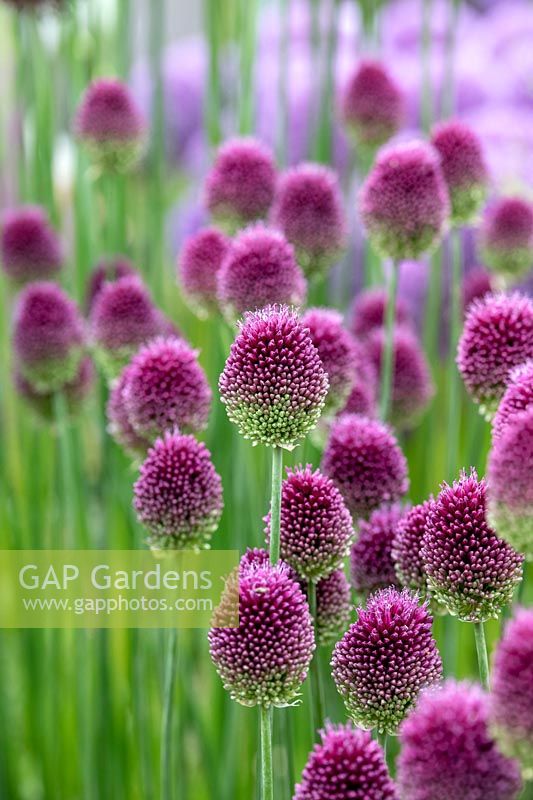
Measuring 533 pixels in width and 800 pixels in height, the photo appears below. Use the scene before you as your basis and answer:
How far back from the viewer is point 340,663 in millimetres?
429

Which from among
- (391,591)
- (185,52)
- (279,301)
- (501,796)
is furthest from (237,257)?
(185,52)

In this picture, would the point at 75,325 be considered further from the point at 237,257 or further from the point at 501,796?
the point at 501,796

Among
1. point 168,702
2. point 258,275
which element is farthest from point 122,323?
point 168,702

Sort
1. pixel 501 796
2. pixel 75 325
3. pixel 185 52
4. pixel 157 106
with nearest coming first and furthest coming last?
pixel 501 796 → pixel 75 325 → pixel 157 106 → pixel 185 52

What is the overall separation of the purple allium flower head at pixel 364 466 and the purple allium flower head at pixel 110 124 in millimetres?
453

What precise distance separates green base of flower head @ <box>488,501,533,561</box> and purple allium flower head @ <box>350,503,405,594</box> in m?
0.18

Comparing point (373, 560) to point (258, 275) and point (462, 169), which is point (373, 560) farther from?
point (462, 169)

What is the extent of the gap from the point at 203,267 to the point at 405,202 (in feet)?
0.53

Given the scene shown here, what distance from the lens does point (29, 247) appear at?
3.09ft

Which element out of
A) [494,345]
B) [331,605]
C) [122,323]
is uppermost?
[122,323]

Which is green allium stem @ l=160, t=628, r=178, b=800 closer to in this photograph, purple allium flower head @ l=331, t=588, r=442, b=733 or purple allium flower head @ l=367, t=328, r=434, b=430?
purple allium flower head @ l=331, t=588, r=442, b=733

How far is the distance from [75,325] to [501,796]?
0.58 metres

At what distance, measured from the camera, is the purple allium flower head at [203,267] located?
2.54 feet

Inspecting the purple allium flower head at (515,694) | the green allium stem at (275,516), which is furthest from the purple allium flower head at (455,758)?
the green allium stem at (275,516)
